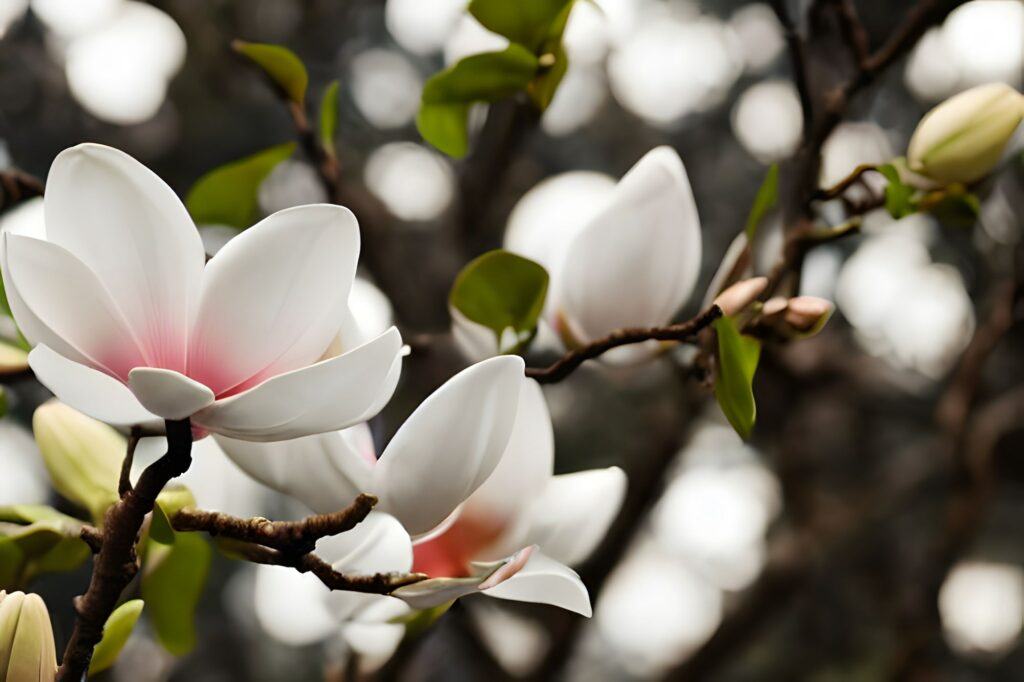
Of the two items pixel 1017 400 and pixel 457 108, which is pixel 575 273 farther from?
pixel 1017 400

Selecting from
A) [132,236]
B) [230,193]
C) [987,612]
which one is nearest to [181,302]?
[132,236]

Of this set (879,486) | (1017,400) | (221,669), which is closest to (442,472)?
(1017,400)

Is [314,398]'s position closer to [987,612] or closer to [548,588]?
[548,588]

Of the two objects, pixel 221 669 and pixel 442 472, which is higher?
pixel 442 472

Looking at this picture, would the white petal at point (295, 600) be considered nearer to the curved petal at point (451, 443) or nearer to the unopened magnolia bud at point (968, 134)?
the curved petal at point (451, 443)

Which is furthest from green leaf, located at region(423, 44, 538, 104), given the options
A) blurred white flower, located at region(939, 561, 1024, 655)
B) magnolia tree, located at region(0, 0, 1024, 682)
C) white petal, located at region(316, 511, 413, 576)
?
blurred white flower, located at region(939, 561, 1024, 655)

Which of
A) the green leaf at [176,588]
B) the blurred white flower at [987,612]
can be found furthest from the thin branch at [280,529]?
the blurred white flower at [987,612]

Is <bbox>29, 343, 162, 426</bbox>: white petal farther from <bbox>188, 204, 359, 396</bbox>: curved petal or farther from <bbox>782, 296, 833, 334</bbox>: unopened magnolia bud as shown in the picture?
<bbox>782, 296, 833, 334</bbox>: unopened magnolia bud
